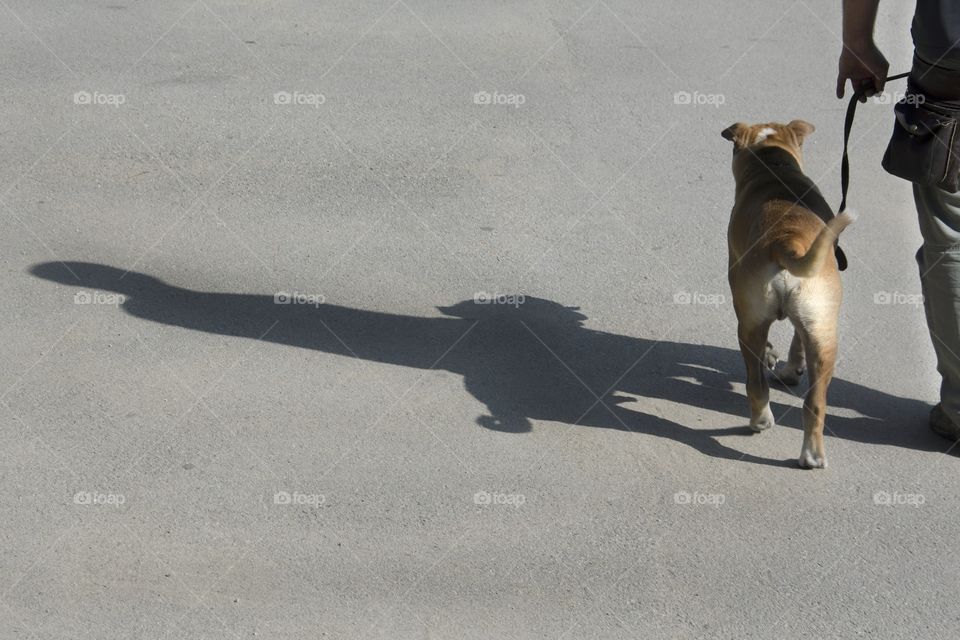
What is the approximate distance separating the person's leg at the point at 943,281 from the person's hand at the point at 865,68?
0.57 m

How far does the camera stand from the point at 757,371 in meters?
5.56
